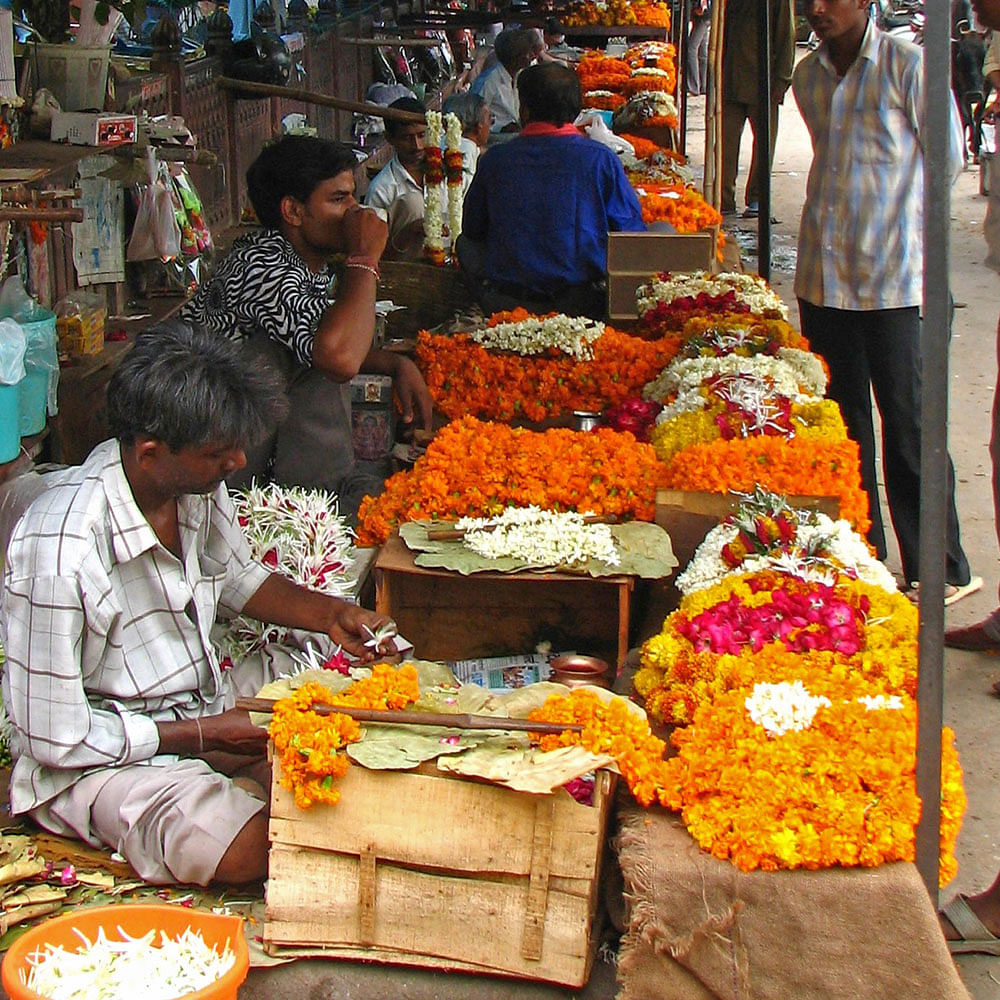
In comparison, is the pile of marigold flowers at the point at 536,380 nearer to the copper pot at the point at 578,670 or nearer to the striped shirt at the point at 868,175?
the striped shirt at the point at 868,175

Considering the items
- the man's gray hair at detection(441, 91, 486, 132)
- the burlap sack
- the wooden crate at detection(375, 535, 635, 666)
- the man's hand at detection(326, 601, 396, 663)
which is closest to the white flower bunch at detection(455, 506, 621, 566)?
the wooden crate at detection(375, 535, 635, 666)

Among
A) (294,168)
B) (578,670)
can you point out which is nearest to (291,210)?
(294,168)

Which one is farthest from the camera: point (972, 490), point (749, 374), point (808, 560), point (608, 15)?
point (608, 15)

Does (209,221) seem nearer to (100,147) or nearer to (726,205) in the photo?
(100,147)

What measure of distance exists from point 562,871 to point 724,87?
37.2ft

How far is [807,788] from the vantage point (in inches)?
106

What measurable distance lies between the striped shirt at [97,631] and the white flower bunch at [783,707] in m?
1.25

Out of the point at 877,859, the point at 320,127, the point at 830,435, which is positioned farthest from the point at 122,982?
the point at 320,127

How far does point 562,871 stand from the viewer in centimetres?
266

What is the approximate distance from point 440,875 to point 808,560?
4.70 ft

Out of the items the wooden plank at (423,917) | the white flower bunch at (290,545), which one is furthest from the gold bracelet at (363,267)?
the wooden plank at (423,917)

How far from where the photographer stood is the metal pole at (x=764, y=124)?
6918mm

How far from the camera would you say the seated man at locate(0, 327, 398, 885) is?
2.78 meters

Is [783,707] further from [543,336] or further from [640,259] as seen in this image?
[640,259]
